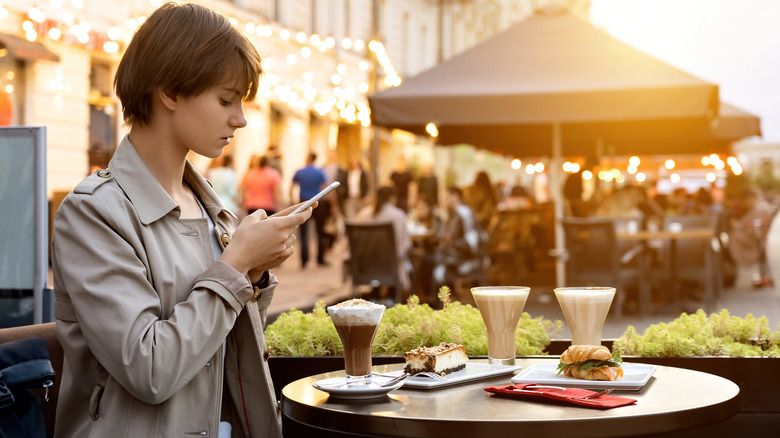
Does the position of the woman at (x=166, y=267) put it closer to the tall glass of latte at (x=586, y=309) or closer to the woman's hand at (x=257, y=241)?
the woman's hand at (x=257, y=241)

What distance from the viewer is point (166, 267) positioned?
197cm

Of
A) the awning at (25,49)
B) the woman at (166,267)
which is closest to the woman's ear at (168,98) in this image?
the woman at (166,267)

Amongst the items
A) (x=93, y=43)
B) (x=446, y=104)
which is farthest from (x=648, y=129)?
(x=93, y=43)

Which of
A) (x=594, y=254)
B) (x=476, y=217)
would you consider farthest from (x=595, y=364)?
(x=476, y=217)

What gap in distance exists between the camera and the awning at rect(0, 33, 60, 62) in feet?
39.8

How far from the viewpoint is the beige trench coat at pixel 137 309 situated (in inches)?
71.4

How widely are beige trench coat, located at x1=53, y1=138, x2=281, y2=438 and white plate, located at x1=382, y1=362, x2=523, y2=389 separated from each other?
0.41m

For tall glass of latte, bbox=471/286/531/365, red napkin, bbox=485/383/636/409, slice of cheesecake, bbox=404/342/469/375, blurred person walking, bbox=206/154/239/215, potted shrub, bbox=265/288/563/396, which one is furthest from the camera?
blurred person walking, bbox=206/154/239/215

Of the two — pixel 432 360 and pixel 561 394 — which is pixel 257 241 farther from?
pixel 561 394

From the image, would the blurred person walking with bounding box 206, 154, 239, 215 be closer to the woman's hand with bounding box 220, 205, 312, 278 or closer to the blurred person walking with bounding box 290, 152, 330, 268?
the blurred person walking with bounding box 290, 152, 330, 268

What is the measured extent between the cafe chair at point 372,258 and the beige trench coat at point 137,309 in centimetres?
671

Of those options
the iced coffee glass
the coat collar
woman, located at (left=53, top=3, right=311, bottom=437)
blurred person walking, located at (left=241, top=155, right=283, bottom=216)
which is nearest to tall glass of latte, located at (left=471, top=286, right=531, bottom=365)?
the iced coffee glass

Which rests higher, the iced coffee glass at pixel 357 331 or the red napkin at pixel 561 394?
the iced coffee glass at pixel 357 331

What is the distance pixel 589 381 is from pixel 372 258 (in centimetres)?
682
